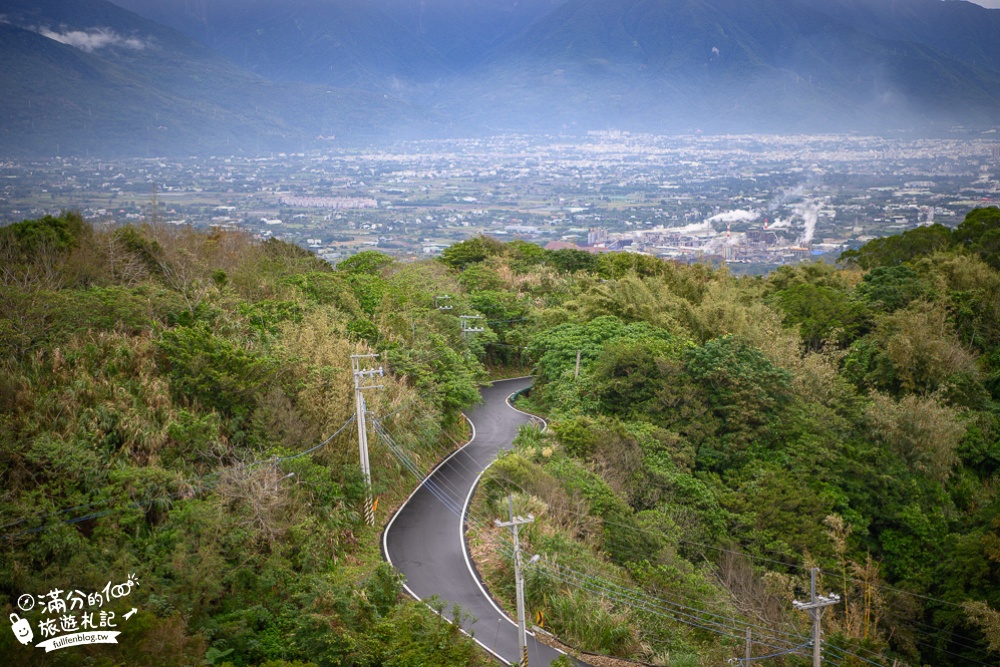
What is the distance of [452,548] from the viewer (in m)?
18.9

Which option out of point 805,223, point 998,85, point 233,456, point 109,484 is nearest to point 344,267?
point 233,456

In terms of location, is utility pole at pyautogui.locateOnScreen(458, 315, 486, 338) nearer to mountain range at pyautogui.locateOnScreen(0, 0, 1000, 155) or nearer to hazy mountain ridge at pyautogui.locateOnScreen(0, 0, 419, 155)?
mountain range at pyautogui.locateOnScreen(0, 0, 1000, 155)

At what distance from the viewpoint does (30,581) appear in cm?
1302

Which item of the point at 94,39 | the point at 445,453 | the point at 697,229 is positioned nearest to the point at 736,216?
the point at 697,229

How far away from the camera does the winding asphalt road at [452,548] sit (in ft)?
51.6

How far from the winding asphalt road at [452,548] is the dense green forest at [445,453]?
54cm

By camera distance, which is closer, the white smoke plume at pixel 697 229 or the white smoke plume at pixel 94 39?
the white smoke plume at pixel 697 229

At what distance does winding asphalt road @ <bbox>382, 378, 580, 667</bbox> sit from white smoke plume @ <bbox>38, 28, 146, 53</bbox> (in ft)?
369

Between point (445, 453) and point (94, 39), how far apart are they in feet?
405

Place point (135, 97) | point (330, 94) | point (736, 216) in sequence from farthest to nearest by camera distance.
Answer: point (330, 94) < point (135, 97) < point (736, 216)

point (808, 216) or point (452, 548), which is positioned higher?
point (808, 216)

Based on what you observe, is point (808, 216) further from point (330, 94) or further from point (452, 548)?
point (330, 94)

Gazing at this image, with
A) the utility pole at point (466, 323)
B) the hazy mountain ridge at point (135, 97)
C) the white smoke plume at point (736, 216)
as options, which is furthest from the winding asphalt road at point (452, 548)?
the hazy mountain ridge at point (135, 97)

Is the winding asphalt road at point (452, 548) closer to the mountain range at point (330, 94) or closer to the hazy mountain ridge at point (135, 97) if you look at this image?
the mountain range at point (330, 94)
